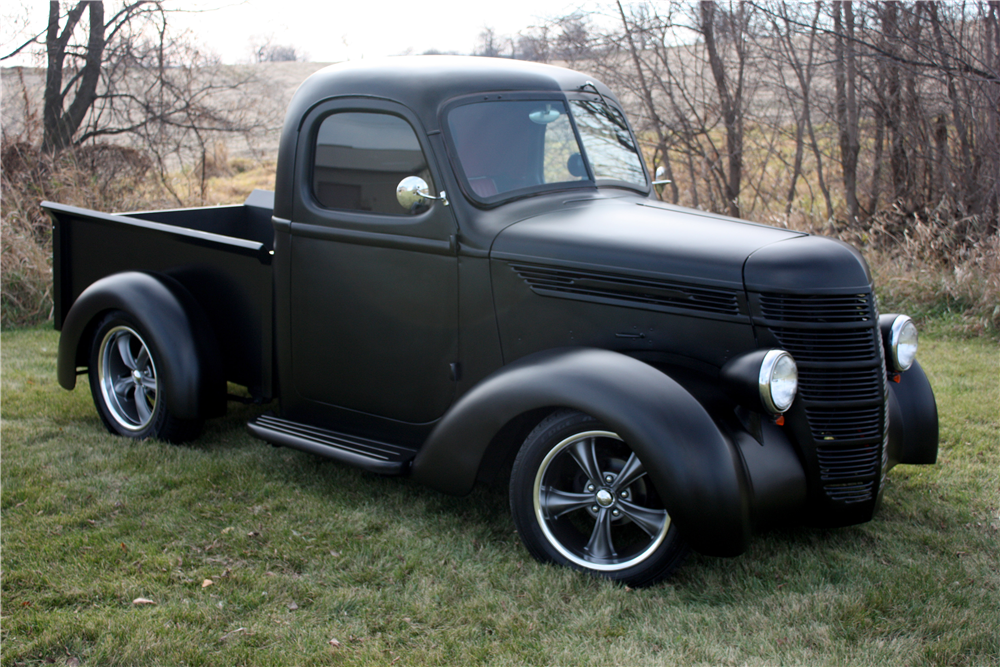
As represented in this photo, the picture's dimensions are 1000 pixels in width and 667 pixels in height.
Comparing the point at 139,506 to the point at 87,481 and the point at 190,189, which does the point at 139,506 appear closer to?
the point at 87,481

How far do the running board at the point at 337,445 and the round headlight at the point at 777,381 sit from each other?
1531 mm

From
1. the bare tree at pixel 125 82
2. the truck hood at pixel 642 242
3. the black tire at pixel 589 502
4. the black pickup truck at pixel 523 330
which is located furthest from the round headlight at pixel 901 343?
the bare tree at pixel 125 82

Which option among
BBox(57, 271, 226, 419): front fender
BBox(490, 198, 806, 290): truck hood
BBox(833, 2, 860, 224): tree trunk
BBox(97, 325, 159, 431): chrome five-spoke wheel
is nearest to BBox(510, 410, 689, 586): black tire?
BBox(490, 198, 806, 290): truck hood

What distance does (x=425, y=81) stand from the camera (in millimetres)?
3699

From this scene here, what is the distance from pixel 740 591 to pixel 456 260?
1.71 m

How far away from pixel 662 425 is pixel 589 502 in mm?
498

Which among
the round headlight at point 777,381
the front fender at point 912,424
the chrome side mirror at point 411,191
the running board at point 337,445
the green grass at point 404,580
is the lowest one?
the green grass at point 404,580

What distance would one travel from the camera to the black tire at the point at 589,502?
9.98ft

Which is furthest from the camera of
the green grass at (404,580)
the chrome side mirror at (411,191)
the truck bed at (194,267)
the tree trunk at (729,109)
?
the tree trunk at (729,109)

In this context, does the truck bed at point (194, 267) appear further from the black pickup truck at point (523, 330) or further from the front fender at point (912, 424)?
the front fender at point (912, 424)

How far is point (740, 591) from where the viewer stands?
3.01 m

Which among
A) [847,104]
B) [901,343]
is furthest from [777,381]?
[847,104]

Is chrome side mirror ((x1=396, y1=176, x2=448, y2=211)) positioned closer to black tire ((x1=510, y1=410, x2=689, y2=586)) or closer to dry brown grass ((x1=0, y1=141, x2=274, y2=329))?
black tire ((x1=510, y1=410, x2=689, y2=586))

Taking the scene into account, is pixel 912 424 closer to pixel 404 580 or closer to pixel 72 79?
pixel 404 580
